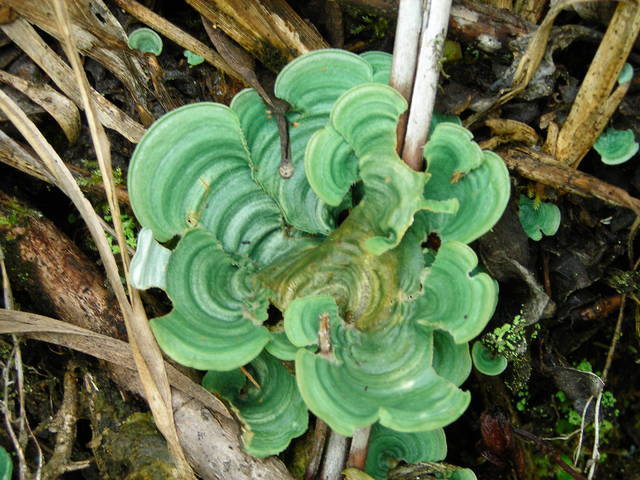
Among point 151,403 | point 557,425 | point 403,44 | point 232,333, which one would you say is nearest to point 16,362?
point 151,403

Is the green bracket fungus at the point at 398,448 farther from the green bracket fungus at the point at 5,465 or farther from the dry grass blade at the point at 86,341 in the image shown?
the green bracket fungus at the point at 5,465

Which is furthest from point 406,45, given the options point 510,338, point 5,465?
point 5,465

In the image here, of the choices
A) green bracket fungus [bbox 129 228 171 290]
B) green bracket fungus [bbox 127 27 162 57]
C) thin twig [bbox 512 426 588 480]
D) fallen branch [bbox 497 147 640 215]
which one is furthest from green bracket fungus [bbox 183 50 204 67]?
thin twig [bbox 512 426 588 480]

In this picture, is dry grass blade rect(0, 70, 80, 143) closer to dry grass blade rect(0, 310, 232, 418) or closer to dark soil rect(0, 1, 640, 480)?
dark soil rect(0, 1, 640, 480)

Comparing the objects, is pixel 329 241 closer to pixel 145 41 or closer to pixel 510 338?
pixel 510 338

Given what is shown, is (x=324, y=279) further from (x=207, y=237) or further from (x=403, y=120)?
(x=403, y=120)
